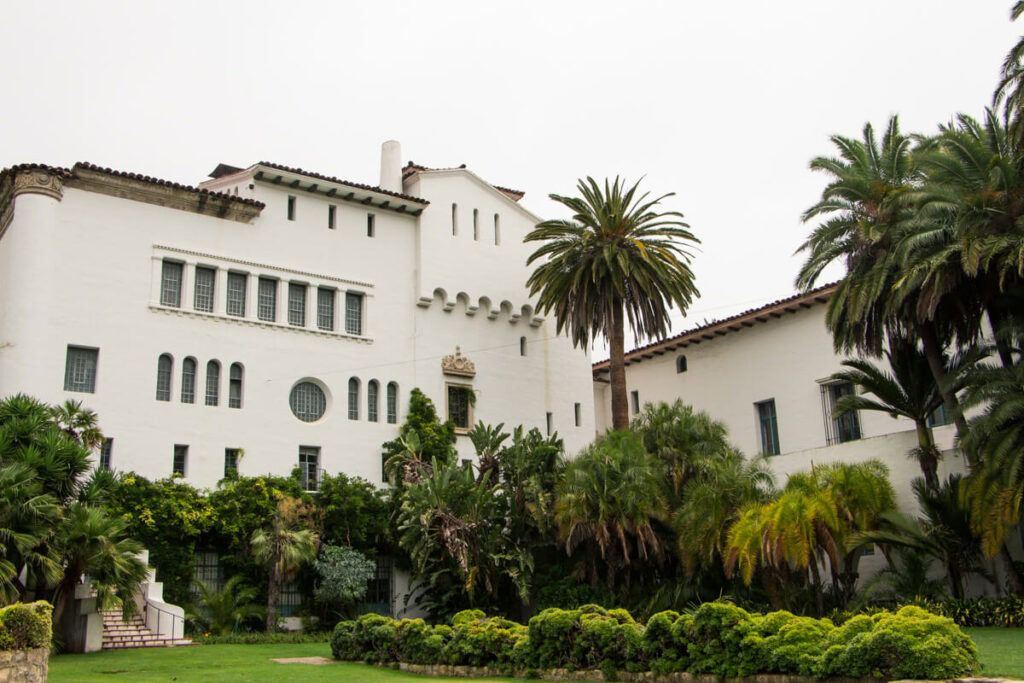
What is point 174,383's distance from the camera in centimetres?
3105

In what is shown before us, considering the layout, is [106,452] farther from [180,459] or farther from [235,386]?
[235,386]

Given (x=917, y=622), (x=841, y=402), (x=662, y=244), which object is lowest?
(x=917, y=622)

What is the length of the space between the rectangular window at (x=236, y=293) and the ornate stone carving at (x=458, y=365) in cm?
809

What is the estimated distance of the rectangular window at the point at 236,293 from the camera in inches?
1312

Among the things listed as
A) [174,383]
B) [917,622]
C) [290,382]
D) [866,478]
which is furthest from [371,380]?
[917,622]

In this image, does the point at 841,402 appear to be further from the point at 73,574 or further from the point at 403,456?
the point at 73,574

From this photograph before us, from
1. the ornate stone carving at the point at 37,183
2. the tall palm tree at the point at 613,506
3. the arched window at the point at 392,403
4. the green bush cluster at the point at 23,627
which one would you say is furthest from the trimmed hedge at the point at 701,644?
the ornate stone carving at the point at 37,183

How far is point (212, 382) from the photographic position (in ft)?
105

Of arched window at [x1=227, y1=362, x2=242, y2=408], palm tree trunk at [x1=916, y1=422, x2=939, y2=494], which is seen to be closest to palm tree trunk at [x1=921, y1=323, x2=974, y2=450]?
palm tree trunk at [x1=916, y1=422, x2=939, y2=494]

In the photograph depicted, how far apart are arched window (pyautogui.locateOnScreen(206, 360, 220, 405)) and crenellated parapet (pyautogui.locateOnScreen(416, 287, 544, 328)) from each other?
8.55 meters

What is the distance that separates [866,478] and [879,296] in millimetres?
5048

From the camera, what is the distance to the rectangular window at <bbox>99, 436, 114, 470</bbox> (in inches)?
1145

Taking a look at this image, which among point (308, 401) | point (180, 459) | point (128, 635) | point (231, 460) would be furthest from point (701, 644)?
point (308, 401)

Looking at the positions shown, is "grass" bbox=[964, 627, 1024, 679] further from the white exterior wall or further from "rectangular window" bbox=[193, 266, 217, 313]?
"rectangular window" bbox=[193, 266, 217, 313]
